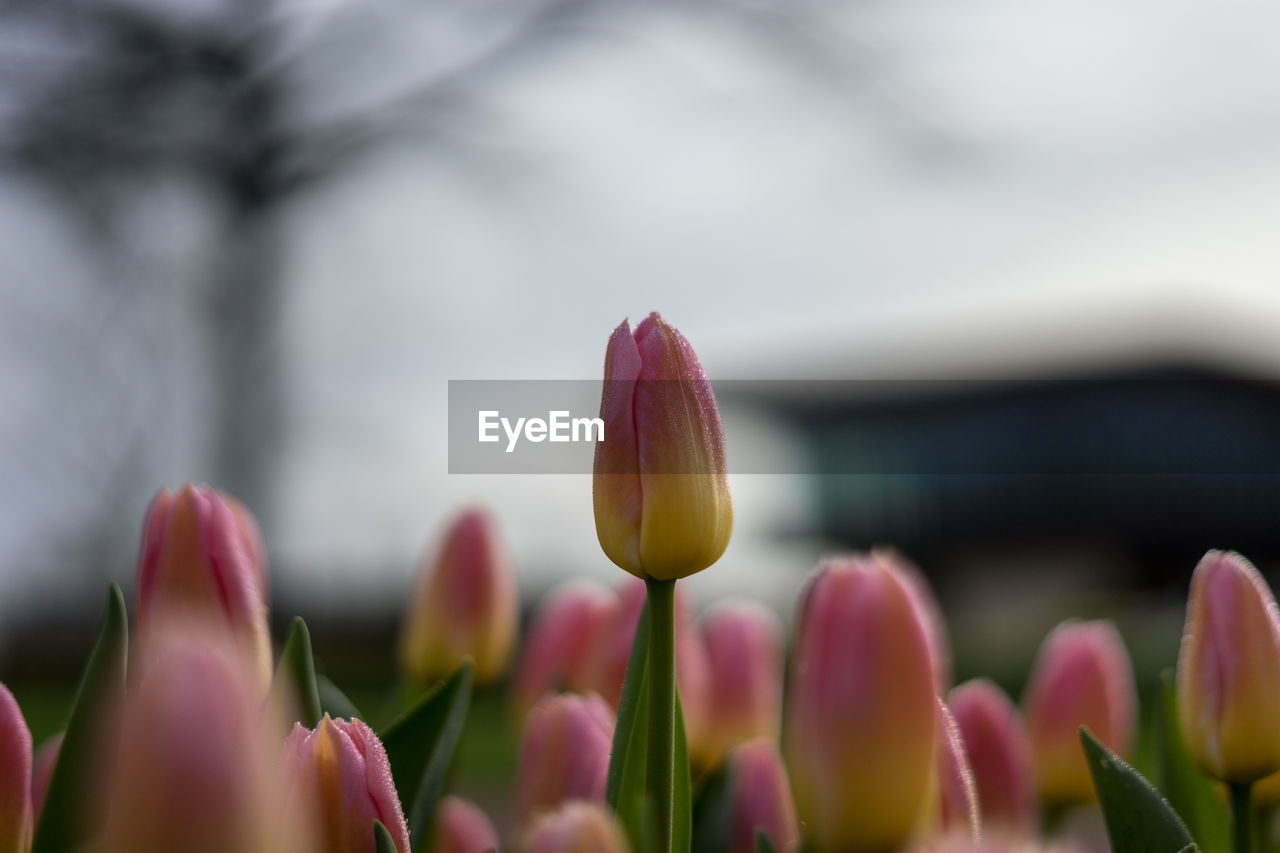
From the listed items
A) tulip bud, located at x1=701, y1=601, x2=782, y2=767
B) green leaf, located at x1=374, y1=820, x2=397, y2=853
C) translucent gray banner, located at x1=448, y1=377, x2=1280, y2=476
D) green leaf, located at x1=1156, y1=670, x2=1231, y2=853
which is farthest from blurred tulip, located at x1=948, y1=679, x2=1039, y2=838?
translucent gray banner, located at x1=448, y1=377, x2=1280, y2=476

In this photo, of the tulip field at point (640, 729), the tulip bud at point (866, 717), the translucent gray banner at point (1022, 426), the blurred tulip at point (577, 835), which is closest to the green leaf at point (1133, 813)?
the tulip field at point (640, 729)

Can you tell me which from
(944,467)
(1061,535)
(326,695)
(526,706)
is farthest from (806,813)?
(1061,535)

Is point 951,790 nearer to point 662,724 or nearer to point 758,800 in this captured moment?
point 662,724

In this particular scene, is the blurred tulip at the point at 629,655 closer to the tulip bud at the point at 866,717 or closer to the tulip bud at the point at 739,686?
the tulip bud at the point at 739,686

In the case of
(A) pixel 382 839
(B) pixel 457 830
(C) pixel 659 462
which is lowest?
(B) pixel 457 830

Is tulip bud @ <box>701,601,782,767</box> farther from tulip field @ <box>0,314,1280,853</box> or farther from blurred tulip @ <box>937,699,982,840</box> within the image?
blurred tulip @ <box>937,699,982,840</box>

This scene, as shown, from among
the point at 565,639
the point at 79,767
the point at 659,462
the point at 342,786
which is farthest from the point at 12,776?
the point at 565,639
